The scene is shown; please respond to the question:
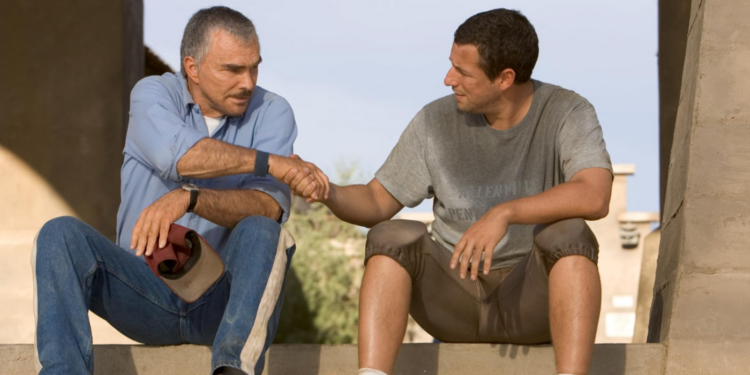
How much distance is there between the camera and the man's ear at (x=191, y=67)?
123 inches

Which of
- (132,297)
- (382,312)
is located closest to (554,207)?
(382,312)

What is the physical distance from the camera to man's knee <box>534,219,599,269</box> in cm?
246

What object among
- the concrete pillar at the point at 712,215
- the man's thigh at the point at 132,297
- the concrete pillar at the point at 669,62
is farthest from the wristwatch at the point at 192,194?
the concrete pillar at the point at 669,62

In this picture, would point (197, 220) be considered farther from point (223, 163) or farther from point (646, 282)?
point (646, 282)

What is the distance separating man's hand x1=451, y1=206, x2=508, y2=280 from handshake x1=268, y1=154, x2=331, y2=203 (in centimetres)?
54

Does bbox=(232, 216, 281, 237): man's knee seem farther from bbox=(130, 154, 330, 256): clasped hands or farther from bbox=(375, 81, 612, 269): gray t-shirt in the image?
bbox=(375, 81, 612, 269): gray t-shirt

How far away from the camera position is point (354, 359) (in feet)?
9.30

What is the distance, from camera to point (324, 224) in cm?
1554

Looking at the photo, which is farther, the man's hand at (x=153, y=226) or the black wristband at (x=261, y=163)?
the black wristband at (x=261, y=163)

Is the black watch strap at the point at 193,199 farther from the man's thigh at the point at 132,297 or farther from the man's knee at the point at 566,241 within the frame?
the man's knee at the point at 566,241

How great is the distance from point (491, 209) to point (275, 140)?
32.2 inches

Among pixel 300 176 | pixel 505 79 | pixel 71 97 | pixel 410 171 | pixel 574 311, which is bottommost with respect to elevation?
pixel 71 97

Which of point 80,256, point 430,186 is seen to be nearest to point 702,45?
point 430,186

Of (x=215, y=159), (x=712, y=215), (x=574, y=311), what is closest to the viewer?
(x=574, y=311)
